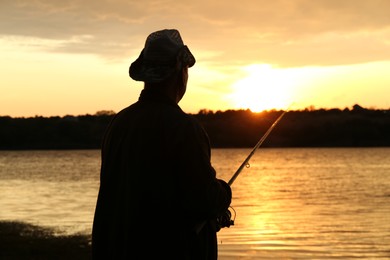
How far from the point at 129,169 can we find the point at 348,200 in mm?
35644

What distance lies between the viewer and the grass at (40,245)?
13.2 metres

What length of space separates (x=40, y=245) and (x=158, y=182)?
1248cm

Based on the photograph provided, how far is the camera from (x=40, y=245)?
48.4 ft

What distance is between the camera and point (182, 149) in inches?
114

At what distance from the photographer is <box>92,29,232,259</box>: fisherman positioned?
2.92 metres

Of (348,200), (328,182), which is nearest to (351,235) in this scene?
(348,200)

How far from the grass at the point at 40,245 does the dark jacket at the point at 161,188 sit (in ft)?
33.1

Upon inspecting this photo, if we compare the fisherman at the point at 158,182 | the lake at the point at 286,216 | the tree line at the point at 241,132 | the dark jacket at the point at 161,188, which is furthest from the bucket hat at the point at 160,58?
the tree line at the point at 241,132

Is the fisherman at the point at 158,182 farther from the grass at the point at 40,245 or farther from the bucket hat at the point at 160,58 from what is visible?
the grass at the point at 40,245

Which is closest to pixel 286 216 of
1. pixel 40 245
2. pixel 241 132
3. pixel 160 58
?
pixel 40 245

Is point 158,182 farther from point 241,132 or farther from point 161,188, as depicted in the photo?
point 241,132

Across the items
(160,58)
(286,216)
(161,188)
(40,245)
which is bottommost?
(286,216)

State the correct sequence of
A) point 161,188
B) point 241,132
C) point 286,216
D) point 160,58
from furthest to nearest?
point 241,132 → point 286,216 → point 160,58 → point 161,188

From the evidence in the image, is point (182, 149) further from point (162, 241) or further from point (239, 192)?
point (239, 192)
